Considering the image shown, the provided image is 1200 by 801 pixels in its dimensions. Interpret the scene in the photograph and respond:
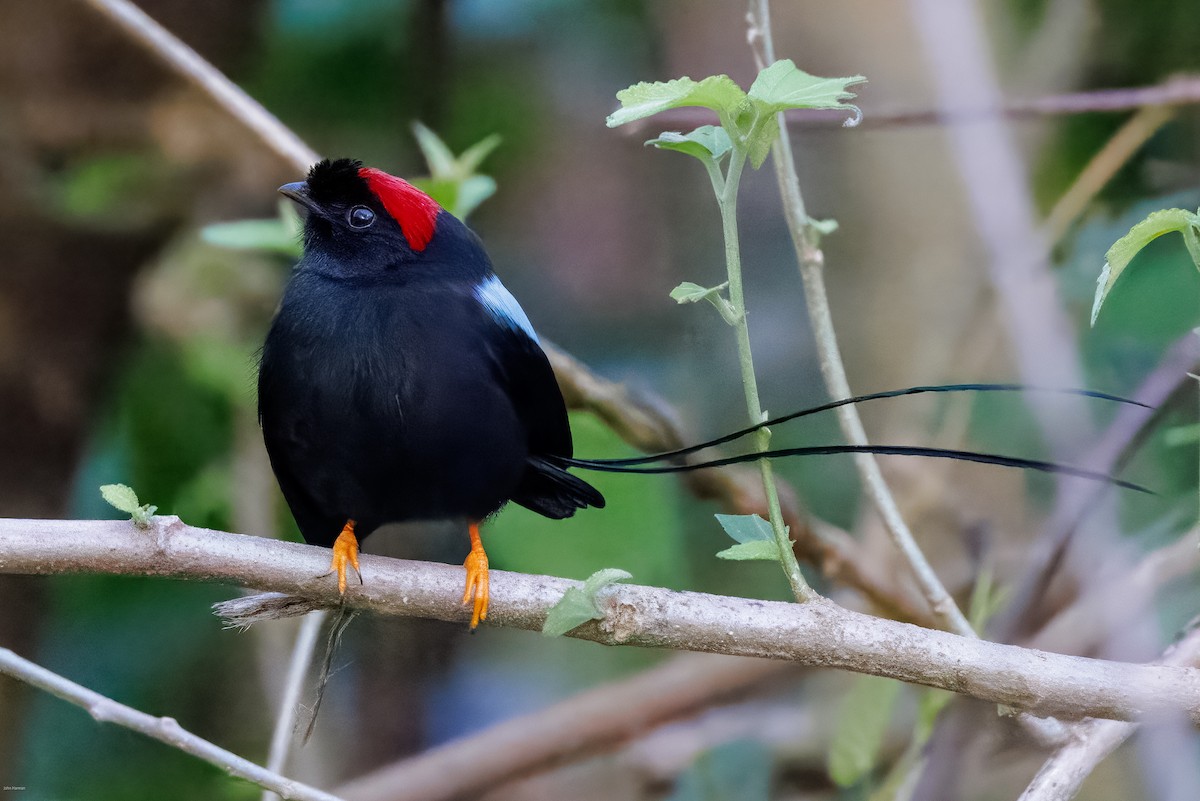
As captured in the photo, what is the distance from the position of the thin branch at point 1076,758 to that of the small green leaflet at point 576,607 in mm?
500

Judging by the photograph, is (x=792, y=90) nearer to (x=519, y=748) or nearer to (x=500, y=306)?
(x=500, y=306)

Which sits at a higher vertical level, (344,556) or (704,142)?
(704,142)

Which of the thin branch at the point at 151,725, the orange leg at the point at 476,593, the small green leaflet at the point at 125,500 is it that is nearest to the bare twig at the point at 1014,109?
the orange leg at the point at 476,593

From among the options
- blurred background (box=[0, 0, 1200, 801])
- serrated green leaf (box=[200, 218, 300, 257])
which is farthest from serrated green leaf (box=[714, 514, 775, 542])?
serrated green leaf (box=[200, 218, 300, 257])

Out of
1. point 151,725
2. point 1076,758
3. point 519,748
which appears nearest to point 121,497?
point 151,725

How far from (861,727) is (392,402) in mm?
901

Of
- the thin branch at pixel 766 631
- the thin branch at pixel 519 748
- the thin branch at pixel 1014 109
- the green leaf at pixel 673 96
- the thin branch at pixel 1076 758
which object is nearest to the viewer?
the green leaf at pixel 673 96

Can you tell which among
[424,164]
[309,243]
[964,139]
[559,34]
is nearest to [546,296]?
[424,164]

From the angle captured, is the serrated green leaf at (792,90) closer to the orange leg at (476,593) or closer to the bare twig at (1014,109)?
the orange leg at (476,593)

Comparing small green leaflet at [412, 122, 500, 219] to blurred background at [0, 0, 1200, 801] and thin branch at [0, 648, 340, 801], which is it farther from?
thin branch at [0, 648, 340, 801]

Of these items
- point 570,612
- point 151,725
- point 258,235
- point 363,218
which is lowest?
point 151,725

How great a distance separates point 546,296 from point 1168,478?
3.36 feet

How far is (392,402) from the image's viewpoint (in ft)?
3.44

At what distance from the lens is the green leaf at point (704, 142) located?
0.81 m
